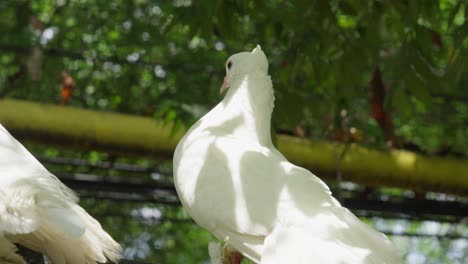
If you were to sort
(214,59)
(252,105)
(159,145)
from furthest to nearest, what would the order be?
(214,59), (159,145), (252,105)

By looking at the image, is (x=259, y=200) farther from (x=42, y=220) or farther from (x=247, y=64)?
(x=247, y=64)

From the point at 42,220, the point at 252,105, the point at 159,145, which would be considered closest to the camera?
the point at 42,220

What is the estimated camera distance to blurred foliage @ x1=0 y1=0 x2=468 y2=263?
12.5ft

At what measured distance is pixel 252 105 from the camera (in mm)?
3006

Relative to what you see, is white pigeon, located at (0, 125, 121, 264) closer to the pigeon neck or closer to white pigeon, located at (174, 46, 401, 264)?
white pigeon, located at (174, 46, 401, 264)

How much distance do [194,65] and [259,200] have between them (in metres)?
3.21

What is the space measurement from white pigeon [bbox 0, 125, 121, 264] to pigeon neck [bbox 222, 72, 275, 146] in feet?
1.87

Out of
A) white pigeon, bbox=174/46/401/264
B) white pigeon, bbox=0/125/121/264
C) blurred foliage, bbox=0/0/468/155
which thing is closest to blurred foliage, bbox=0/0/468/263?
blurred foliage, bbox=0/0/468/155

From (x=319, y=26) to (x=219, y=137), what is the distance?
107 centimetres

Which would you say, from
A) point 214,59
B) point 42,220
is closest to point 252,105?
point 42,220

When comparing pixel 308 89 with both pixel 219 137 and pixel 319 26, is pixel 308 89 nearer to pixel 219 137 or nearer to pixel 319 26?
pixel 319 26

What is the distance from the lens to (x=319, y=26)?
3719mm

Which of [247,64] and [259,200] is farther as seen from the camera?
[247,64]

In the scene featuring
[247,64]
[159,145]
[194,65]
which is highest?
[247,64]
